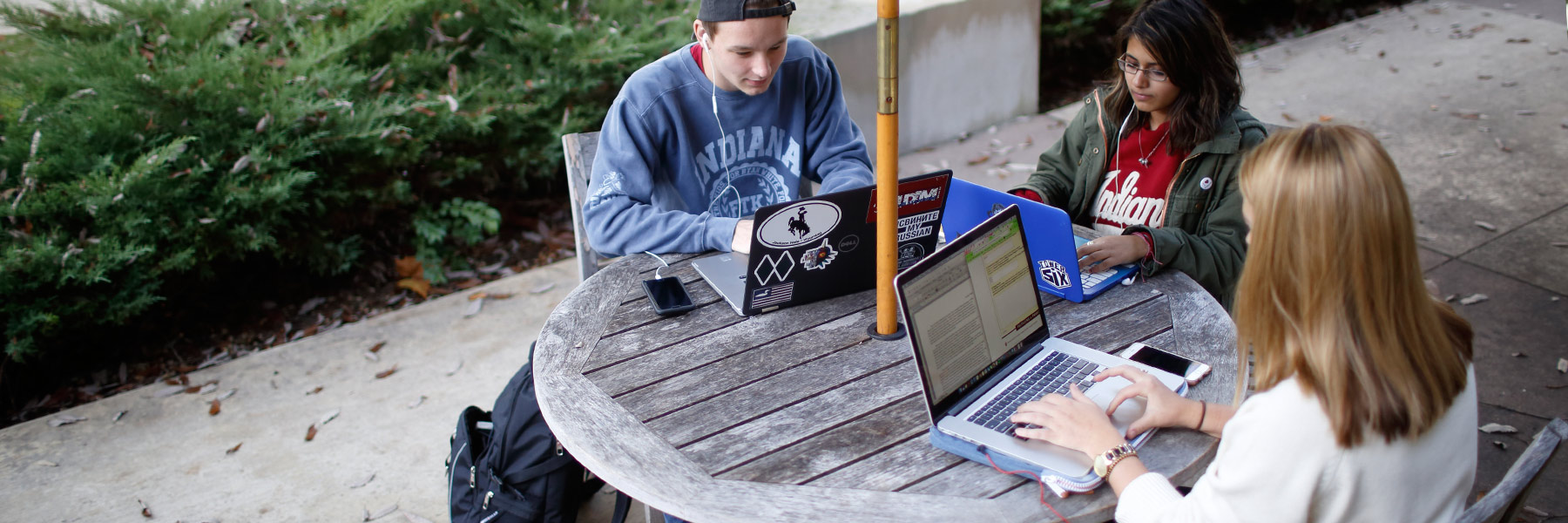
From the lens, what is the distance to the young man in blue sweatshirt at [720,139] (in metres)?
2.72

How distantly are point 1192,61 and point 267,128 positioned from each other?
3.76 meters

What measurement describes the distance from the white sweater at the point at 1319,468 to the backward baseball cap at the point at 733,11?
162 centimetres

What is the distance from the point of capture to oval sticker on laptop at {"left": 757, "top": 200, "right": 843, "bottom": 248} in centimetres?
215

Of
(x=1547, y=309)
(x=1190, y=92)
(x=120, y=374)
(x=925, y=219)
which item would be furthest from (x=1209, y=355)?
(x=120, y=374)

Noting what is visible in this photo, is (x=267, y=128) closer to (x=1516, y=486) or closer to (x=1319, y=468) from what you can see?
(x=1319, y=468)

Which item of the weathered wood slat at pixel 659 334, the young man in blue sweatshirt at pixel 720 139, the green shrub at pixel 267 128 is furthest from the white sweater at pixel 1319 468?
the green shrub at pixel 267 128

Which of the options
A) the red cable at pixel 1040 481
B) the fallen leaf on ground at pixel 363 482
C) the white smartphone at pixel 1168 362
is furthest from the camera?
the fallen leaf on ground at pixel 363 482

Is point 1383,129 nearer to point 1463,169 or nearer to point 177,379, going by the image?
point 1463,169

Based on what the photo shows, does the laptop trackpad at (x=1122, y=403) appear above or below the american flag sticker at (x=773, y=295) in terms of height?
below

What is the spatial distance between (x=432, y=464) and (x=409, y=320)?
119 centimetres

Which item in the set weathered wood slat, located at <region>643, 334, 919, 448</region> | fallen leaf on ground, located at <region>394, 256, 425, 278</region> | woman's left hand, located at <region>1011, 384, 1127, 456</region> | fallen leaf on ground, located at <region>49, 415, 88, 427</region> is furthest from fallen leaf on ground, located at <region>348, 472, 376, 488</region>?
woman's left hand, located at <region>1011, 384, 1127, 456</region>

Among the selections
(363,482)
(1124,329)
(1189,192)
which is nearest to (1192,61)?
(1189,192)

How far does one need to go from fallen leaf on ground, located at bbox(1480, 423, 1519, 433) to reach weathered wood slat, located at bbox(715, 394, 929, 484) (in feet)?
7.84

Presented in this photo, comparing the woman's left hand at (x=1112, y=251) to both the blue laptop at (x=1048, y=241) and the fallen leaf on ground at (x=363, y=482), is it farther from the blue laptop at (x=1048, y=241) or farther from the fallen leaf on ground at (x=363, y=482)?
the fallen leaf on ground at (x=363, y=482)
